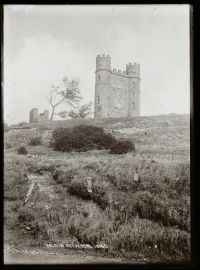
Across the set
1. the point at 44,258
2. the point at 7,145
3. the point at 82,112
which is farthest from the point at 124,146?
the point at 44,258

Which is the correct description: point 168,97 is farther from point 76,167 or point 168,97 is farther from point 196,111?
point 76,167

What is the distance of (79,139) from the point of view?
3.52 m

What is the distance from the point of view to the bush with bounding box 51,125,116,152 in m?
3.53

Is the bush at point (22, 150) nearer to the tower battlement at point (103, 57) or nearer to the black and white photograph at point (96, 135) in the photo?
the black and white photograph at point (96, 135)

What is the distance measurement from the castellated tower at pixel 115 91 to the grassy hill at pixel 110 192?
0.09m

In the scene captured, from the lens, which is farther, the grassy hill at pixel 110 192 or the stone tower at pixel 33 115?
the stone tower at pixel 33 115

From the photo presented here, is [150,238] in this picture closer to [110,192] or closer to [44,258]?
[110,192]

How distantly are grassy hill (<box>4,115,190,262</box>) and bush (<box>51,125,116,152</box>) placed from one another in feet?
0.15

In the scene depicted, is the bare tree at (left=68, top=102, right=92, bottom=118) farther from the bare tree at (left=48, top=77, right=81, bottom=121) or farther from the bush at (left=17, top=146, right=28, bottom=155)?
the bush at (left=17, top=146, right=28, bottom=155)

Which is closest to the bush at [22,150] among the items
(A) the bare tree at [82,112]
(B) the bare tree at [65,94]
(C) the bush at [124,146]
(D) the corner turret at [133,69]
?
(B) the bare tree at [65,94]

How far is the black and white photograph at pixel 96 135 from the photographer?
3340 millimetres

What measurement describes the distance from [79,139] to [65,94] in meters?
0.42

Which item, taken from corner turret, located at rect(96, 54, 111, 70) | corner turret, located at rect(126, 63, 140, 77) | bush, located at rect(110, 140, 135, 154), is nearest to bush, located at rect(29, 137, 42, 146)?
bush, located at rect(110, 140, 135, 154)
